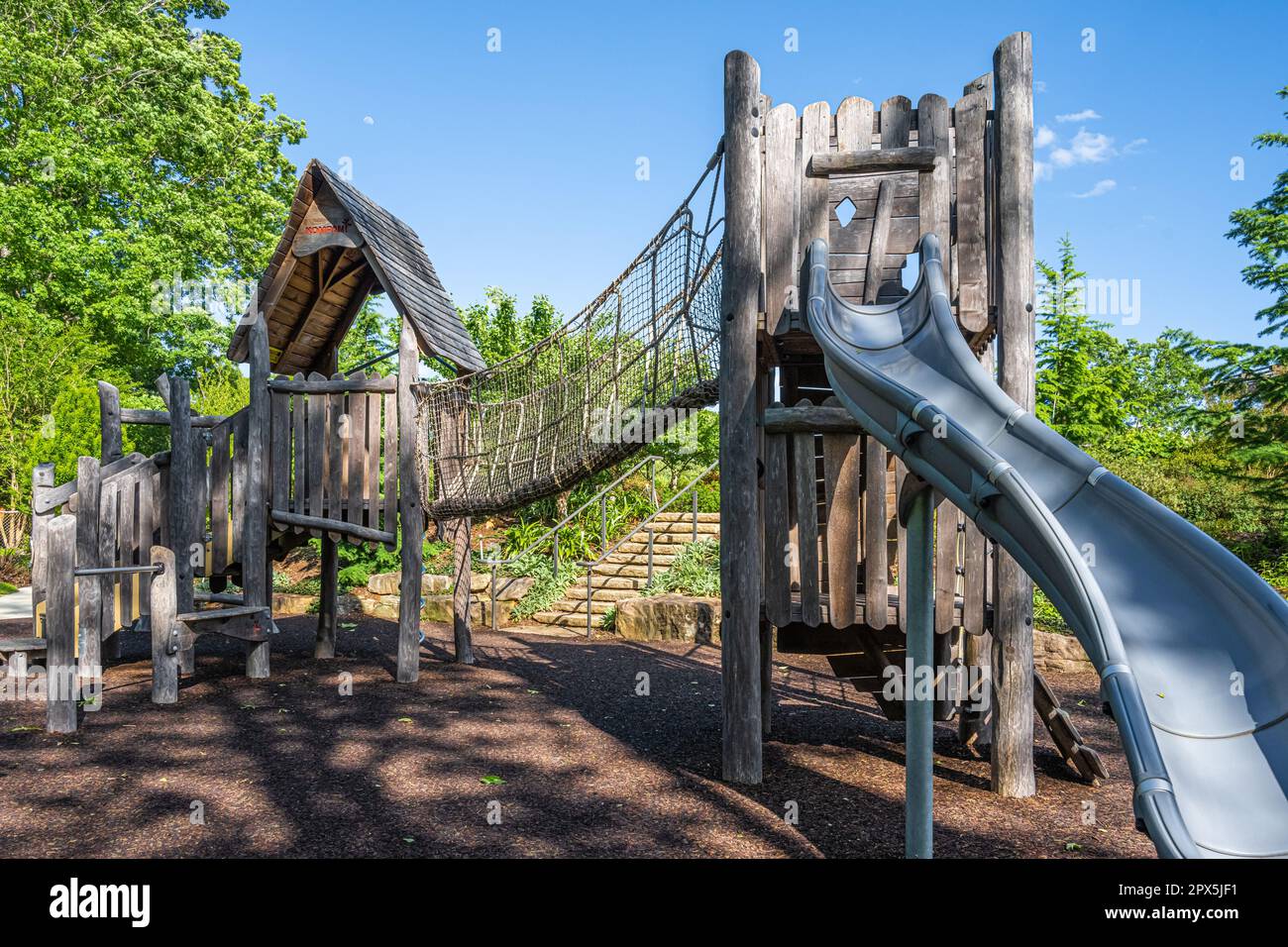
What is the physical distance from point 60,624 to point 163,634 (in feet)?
2.87

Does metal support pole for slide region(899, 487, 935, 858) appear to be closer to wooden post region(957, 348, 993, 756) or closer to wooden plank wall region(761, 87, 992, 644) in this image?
wooden plank wall region(761, 87, 992, 644)

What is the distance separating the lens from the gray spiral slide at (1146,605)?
1.98m

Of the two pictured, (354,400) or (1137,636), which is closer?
(1137,636)

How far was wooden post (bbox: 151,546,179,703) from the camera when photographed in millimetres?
6168

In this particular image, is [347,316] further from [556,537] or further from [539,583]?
[539,583]

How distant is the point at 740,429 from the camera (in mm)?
4723

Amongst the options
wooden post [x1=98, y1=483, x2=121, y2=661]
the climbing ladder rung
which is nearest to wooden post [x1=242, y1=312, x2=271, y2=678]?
the climbing ladder rung

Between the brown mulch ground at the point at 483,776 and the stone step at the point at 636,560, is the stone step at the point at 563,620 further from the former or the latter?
the brown mulch ground at the point at 483,776

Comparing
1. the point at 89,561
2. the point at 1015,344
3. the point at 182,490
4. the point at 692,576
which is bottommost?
the point at 692,576

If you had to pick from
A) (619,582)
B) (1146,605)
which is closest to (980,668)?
(1146,605)
